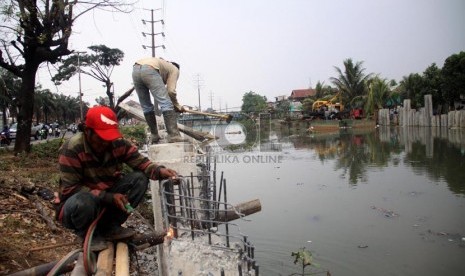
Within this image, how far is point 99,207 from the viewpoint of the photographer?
8.78 ft

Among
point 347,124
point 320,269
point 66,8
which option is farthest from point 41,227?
point 347,124

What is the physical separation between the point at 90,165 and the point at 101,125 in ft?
1.23

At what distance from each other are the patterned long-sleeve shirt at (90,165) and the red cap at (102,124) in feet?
0.62

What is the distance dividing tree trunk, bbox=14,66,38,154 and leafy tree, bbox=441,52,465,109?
23744mm

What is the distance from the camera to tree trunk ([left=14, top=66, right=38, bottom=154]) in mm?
11008

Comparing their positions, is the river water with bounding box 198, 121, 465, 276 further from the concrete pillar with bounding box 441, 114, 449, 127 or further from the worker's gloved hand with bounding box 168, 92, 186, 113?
the concrete pillar with bounding box 441, 114, 449, 127

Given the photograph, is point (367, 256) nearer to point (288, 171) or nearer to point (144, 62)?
point (144, 62)

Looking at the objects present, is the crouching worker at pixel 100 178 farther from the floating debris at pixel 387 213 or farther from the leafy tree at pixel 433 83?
the leafy tree at pixel 433 83

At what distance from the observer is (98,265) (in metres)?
2.26

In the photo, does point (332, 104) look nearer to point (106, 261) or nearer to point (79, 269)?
point (106, 261)

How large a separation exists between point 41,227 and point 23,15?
7.21 m

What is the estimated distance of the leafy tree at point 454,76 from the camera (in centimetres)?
2372

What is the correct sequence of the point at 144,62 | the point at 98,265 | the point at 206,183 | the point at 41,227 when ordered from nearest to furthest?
the point at 98,265 → the point at 206,183 → the point at 144,62 → the point at 41,227

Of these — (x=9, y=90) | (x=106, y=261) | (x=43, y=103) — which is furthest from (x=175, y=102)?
(x=43, y=103)
